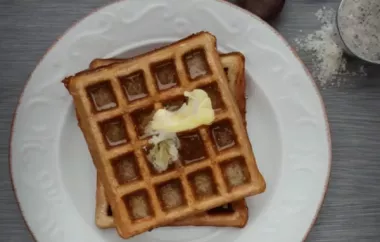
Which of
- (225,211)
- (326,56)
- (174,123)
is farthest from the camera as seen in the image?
(326,56)

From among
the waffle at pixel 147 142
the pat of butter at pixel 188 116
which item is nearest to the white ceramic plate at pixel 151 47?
the waffle at pixel 147 142

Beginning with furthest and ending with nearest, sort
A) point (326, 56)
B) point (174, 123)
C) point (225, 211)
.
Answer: point (326, 56) → point (225, 211) → point (174, 123)

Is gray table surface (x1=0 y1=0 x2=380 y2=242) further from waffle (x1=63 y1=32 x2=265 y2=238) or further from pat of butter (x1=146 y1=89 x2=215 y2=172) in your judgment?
pat of butter (x1=146 y1=89 x2=215 y2=172)

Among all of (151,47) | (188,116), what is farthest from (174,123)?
(151,47)

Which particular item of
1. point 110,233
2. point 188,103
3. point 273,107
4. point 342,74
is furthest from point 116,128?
point 342,74

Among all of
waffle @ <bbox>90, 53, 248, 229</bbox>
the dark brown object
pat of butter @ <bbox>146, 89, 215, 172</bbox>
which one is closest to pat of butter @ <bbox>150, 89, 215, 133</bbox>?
pat of butter @ <bbox>146, 89, 215, 172</bbox>

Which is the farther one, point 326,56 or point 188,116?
point 326,56

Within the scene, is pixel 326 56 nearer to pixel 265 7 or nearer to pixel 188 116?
pixel 265 7
